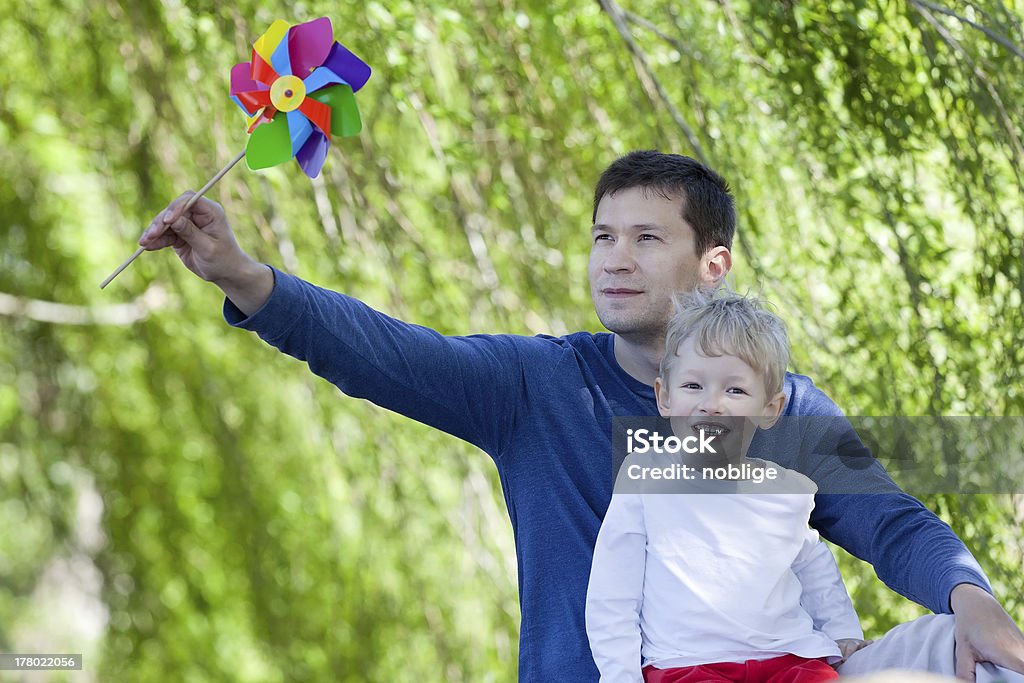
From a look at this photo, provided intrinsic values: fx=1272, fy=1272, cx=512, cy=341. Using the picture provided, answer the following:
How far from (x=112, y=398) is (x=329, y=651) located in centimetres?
103

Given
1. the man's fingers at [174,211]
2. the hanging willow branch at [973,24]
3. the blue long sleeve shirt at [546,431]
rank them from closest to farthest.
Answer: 1. the man's fingers at [174,211]
2. the blue long sleeve shirt at [546,431]
3. the hanging willow branch at [973,24]

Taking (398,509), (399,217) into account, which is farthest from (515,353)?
(398,509)

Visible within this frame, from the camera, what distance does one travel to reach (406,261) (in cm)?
270

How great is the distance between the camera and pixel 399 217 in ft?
8.75

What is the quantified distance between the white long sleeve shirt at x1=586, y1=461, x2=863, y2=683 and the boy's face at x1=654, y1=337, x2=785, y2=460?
6cm

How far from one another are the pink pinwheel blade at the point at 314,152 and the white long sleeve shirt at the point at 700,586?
51cm

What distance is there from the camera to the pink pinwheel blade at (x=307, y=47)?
4.75 feet

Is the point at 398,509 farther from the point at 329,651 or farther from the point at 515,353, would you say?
the point at 515,353

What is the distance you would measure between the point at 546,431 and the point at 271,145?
1.54 feet

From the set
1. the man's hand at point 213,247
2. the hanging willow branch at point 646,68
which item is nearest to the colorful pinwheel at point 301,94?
the man's hand at point 213,247

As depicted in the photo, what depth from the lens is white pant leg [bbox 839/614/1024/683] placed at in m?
1.36

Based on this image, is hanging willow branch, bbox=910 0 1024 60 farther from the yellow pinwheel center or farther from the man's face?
the yellow pinwheel center

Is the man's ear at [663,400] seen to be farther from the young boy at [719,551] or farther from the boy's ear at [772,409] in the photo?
the boy's ear at [772,409]

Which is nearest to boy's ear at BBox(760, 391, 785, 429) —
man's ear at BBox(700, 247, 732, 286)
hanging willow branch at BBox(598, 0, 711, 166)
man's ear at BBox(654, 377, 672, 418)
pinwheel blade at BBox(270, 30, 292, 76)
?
man's ear at BBox(654, 377, 672, 418)
